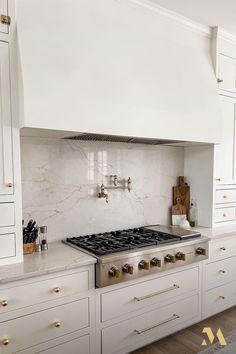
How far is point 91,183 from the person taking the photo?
2465mm

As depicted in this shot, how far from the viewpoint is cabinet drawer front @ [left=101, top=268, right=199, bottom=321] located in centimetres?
193

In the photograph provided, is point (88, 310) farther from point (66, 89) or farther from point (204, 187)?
point (204, 187)

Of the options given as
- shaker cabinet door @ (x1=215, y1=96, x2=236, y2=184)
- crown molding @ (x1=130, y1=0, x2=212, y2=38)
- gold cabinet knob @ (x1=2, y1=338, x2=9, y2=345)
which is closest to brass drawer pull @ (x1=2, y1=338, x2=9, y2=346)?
gold cabinet knob @ (x1=2, y1=338, x2=9, y2=345)

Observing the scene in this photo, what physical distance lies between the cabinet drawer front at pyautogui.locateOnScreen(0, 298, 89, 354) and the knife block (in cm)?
45

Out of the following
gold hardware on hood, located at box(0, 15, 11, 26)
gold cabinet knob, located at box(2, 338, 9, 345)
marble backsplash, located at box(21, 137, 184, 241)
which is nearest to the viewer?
gold cabinet knob, located at box(2, 338, 9, 345)

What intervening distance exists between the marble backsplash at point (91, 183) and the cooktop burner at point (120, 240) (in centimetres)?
12

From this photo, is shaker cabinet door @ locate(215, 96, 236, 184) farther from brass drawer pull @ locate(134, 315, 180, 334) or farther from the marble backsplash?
brass drawer pull @ locate(134, 315, 180, 334)

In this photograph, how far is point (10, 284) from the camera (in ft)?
5.09

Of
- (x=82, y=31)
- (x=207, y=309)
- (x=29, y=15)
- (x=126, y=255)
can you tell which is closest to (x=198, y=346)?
(x=207, y=309)

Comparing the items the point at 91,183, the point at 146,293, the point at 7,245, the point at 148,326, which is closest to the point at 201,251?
the point at 146,293

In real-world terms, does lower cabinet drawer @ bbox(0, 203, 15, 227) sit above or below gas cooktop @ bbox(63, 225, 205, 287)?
above

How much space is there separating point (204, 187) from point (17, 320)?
2082mm

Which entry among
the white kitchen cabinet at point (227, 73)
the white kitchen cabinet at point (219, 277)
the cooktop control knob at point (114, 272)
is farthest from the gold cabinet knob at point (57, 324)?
the white kitchen cabinet at point (227, 73)

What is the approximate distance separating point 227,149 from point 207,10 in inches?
50.9
